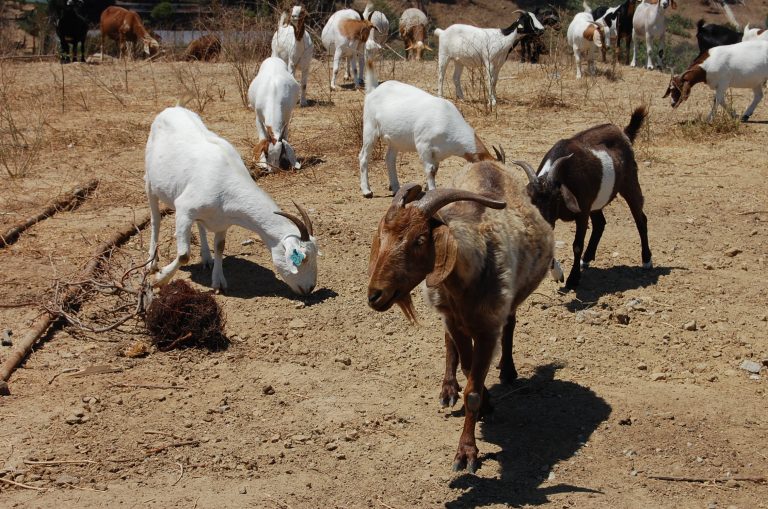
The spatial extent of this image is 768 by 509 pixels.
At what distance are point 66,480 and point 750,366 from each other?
14.1 feet

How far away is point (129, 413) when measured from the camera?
557 centimetres

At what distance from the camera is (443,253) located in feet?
14.3

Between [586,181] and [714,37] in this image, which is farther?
[714,37]

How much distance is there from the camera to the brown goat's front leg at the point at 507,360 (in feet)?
19.0

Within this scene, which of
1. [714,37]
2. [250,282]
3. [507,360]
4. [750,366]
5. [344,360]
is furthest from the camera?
[714,37]

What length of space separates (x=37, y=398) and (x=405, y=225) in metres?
2.81

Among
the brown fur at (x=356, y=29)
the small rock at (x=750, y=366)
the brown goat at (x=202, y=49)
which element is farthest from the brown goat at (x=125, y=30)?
the small rock at (x=750, y=366)

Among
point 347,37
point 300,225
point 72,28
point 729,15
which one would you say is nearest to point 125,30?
point 72,28

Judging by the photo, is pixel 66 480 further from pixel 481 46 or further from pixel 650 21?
pixel 650 21

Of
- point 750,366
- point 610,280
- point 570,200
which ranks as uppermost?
point 570,200

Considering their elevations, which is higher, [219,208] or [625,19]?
[625,19]

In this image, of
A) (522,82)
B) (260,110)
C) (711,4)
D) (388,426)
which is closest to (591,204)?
(388,426)

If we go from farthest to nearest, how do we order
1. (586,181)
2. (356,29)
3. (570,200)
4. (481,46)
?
(356,29), (481,46), (586,181), (570,200)

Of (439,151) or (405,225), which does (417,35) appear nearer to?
(439,151)
